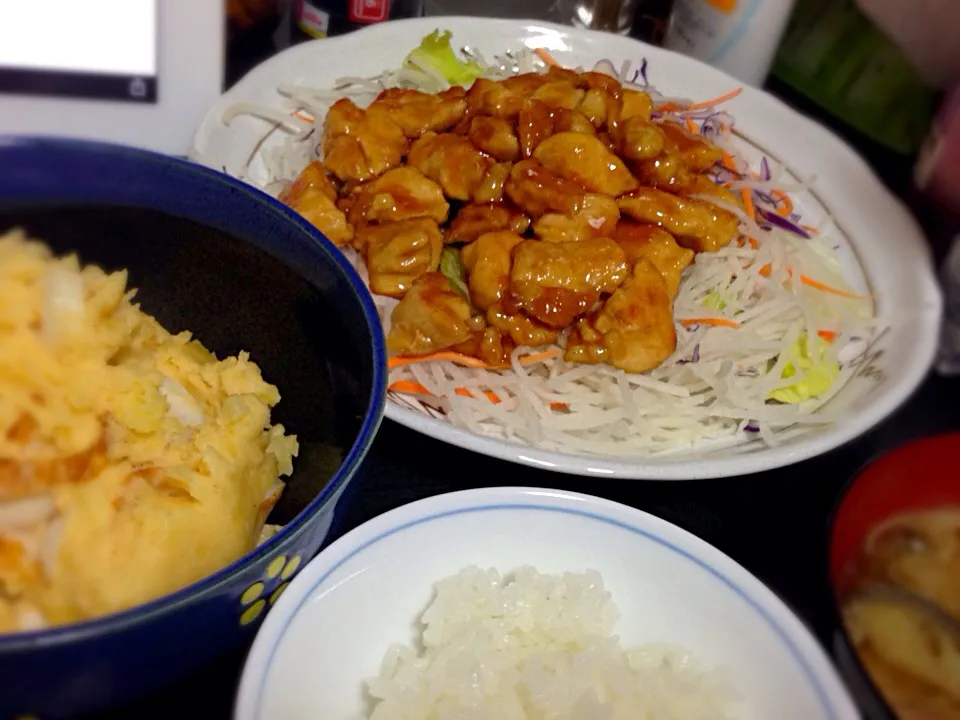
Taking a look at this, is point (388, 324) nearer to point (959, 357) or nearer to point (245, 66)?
point (245, 66)

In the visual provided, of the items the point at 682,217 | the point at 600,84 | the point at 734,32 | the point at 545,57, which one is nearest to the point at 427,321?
the point at 682,217

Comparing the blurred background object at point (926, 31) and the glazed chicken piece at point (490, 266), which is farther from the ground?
the blurred background object at point (926, 31)

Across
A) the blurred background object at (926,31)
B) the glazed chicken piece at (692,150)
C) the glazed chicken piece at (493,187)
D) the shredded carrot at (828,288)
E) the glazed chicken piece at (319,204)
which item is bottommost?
the shredded carrot at (828,288)

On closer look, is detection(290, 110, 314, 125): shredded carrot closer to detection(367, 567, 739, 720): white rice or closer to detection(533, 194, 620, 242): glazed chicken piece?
detection(533, 194, 620, 242): glazed chicken piece

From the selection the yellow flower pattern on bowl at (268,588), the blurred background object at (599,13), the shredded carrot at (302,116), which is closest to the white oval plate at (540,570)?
the yellow flower pattern on bowl at (268,588)

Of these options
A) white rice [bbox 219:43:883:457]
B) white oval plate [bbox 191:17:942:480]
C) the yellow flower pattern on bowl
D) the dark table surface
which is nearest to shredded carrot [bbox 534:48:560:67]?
white oval plate [bbox 191:17:942:480]

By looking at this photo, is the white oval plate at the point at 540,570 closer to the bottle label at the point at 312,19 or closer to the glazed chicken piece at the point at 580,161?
the glazed chicken piece at the point at 580,161
